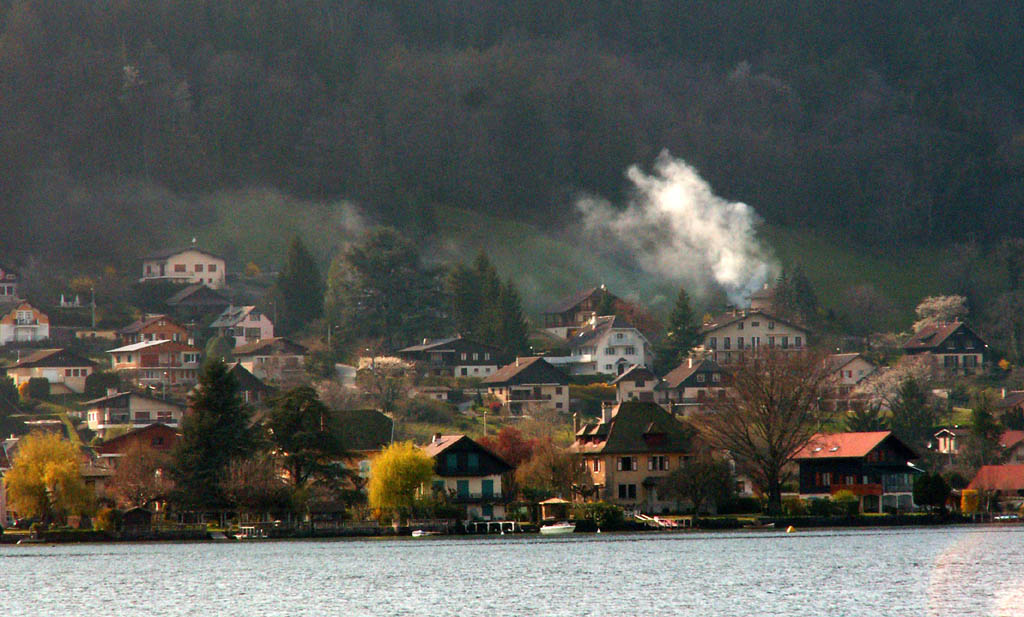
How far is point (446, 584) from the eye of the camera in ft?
188

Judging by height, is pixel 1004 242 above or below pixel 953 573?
above

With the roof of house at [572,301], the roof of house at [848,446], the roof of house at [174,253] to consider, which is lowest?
the roof of house at [848,446]

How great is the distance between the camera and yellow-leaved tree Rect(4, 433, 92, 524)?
8069 centimetres

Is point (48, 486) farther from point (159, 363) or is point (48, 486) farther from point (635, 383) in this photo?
point (635, 383)

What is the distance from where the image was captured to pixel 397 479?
81.3 metres

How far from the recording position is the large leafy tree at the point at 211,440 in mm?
80000

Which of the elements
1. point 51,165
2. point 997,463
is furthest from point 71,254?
point 997,463

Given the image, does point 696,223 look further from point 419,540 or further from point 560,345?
point 419,540

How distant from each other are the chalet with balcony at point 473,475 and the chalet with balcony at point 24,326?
212 ft

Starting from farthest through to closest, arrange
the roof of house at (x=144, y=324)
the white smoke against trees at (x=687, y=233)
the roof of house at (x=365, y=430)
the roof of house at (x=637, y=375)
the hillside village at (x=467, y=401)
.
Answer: the white smoke against trees at (x=687, y=233) < the roof of house at (x=144, y=324) < the roof of house at (x=637, y=375) < the roof of house at (x=365, y=430) < the hillside village at (x=467, y=401)

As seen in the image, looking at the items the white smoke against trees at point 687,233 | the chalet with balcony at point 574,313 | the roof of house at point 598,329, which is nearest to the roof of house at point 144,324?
the roof of house at point 598,329

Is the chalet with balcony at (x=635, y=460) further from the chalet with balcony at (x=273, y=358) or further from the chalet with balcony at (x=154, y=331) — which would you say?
Answer: the chalet with balcony at (x=154, y=331)

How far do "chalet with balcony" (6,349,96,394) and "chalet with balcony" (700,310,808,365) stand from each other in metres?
48.3

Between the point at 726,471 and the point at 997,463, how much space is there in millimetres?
24024
